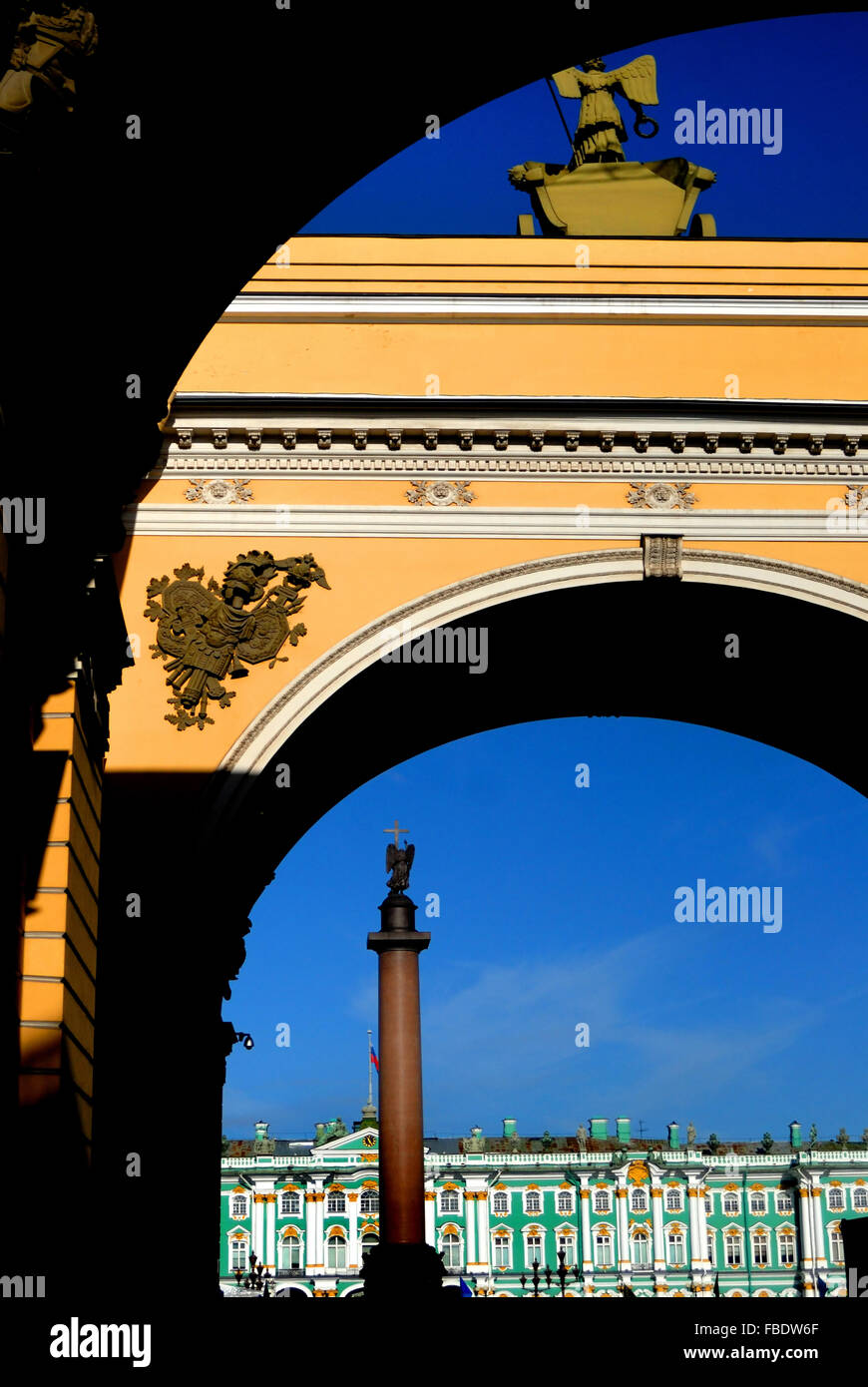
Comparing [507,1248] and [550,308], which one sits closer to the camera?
[550,308]

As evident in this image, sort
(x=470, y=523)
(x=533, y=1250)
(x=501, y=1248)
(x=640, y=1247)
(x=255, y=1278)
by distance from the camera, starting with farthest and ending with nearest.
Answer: (x=640, y=1247) → (x=501, y=1248) → (x=533, y=1250) → (x=255, y=1278) → (x=470, y=523)

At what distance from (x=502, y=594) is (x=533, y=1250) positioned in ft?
158

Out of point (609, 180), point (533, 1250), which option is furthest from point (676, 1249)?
point (609, 180)

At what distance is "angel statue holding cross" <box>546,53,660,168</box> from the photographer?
16.5 metres

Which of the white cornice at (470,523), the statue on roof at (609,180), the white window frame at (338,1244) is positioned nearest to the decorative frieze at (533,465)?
the white cornice at (470,523)

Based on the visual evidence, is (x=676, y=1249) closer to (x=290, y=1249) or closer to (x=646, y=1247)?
(x=646, y=1247)

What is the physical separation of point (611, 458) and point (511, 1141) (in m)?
50.4

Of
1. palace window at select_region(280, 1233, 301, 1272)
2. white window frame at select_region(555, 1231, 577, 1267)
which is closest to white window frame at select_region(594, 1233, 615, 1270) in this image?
white window frame at select_region(555, 1231, 577, 1267)

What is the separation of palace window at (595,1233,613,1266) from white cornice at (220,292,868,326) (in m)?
48.9

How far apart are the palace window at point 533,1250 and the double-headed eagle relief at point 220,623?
156 feet

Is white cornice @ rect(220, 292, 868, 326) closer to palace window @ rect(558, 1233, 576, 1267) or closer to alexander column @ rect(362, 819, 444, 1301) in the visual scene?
alexander column @ rect(362, 819, 444, 1301)

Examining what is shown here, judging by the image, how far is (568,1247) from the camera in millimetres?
58688
